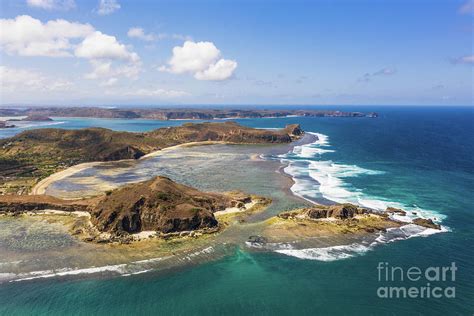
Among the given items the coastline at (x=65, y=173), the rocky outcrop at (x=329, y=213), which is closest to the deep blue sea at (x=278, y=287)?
the rocky outcrop at (x=329, y=213)

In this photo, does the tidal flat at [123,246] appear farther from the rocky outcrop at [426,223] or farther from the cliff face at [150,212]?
the rocky outcrop at [426,223]

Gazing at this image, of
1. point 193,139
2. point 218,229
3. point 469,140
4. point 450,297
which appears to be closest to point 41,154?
point 193,139

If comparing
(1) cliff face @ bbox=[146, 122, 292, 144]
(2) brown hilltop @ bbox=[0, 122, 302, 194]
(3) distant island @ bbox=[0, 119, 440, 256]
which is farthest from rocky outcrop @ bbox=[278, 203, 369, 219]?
(1) cliff face @ bbox=[146, 122, 292, 144]

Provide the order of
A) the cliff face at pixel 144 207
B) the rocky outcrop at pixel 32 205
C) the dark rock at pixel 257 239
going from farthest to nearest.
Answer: the rocky outcrop at pixel 32 205 → the cliff face at pixel 144 207 → the dark rock at pixel 257 239

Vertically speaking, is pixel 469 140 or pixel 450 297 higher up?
pixel 469 140

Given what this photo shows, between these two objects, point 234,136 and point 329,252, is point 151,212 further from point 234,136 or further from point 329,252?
point 234,136

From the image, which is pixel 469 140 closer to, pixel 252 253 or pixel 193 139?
pixel 193 139
